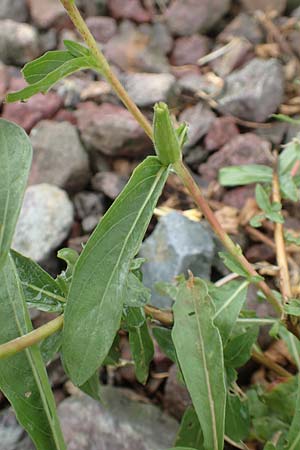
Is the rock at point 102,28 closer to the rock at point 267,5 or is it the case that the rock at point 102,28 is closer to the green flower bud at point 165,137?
the rock at point 267,5

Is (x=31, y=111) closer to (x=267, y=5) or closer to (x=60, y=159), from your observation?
(x=60, y=159)

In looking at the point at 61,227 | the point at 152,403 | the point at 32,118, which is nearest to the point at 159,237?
the point at 61,227

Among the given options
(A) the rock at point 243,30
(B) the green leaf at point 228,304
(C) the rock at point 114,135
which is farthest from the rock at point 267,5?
(B) the green leaf at point 228,304

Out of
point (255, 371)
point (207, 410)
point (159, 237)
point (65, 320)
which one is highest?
point (65, 320)

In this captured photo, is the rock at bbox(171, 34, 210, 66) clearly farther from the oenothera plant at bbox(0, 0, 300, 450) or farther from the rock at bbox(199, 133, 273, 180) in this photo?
the oenothera plant at bbox(0, 0, 300, 450)

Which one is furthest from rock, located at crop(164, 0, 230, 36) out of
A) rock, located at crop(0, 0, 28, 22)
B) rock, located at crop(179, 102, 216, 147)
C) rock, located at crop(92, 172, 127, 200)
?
rock, located at crop(92, 172, 127, 200)

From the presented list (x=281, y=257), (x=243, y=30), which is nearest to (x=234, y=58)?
(x=243, y=30)

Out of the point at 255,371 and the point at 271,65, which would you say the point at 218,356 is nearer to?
the point at 255,371
